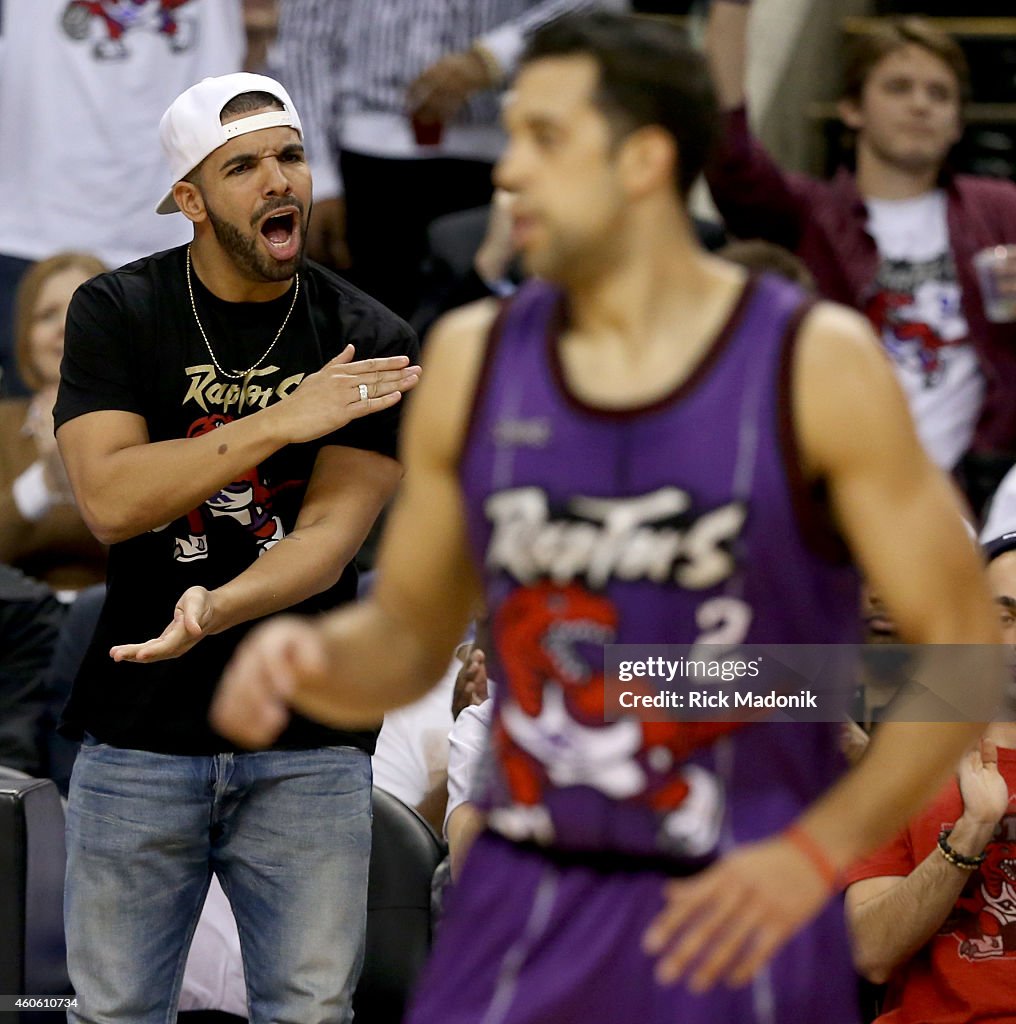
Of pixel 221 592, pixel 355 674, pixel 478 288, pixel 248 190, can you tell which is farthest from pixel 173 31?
pixel 355 674

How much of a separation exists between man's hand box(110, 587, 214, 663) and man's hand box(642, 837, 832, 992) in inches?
49.9

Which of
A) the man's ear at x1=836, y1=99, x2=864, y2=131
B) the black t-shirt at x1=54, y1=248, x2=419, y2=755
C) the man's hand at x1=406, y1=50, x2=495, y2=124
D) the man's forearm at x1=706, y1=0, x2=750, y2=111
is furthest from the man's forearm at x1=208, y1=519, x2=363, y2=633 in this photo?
the man's ear at x1=836, y1=99, x2=864, y2=131

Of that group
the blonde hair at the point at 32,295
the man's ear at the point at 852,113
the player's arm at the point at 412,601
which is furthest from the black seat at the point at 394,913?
the man's ear at the point at 852,113

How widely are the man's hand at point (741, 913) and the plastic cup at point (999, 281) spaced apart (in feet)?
11.2

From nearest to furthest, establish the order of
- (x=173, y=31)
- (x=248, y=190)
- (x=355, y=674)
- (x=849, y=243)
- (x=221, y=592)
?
(x=355, y=674) → (x=221, y=592) → (x=248, y=190) → (x=849, y=243) → (x=173, y=31)

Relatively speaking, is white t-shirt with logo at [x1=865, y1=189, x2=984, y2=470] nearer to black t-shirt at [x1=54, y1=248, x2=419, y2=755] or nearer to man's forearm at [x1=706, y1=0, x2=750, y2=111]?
man's forearm at [x1=706, y1=0, x2=750, y2=111]

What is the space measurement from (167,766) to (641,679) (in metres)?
1.41

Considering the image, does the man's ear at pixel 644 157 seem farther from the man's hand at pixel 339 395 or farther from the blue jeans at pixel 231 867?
the blue jeans at pixel 231 867

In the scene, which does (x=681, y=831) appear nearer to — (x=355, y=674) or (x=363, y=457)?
(x=355, y=674)

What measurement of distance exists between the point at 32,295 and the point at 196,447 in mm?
2657

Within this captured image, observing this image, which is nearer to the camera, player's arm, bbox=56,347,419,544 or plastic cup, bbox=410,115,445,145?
player's arm, bbox=56,347,419,544

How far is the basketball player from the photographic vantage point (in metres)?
1.96

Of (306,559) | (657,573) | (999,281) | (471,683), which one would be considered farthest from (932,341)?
(657,573)

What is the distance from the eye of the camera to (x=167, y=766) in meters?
3.19
